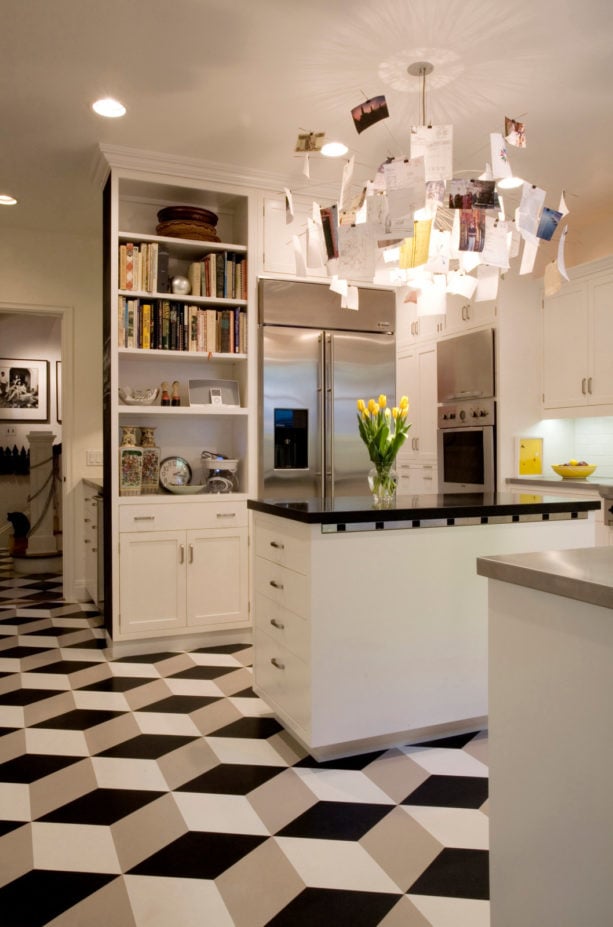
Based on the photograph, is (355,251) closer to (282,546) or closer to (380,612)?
(282,546)

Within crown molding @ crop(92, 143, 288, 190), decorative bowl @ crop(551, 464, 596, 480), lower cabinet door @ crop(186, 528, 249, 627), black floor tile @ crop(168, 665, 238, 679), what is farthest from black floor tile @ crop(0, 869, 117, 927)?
decorative bowl @ crop(551, 464, 596, 480)

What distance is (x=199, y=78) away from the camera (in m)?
2.97

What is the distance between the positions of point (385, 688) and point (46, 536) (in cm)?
518

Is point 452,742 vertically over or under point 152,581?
under

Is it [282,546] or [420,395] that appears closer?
[282,546]

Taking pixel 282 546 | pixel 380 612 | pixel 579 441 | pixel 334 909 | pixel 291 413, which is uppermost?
pixel 291 413

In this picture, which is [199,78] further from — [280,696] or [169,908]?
[169,908]

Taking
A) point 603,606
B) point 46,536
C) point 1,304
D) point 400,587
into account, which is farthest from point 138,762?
point 46,536

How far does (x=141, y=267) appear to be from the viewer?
3873mm

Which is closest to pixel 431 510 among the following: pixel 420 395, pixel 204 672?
pixel 204 672

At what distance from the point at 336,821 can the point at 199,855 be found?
0.41 metres

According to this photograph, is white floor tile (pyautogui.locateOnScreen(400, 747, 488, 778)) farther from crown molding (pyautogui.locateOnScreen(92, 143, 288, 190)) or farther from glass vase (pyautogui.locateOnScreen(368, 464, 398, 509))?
crown molding (pyautogui.locateOnScreen(92, 143, 288, 190))

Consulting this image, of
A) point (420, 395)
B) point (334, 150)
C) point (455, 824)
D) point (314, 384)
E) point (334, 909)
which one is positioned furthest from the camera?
point (420, 395)

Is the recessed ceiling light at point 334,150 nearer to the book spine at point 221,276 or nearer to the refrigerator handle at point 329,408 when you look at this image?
the book spine at point 221,276
